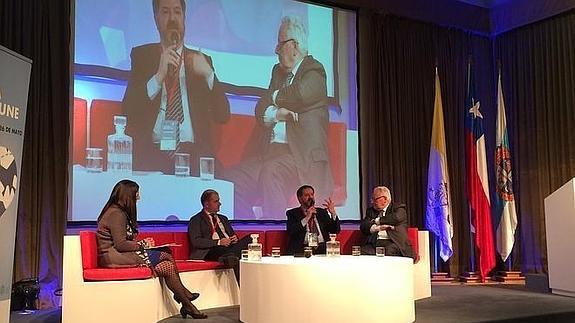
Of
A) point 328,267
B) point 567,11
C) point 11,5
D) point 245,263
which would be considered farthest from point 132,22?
point 567,11

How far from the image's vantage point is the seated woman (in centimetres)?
444

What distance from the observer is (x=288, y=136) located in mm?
6984

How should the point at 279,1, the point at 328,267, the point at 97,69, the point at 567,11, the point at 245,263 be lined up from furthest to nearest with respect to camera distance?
the point at 567,11
the point at 279,1
the point at 97,69
the point at 245,263
the point at 328,267

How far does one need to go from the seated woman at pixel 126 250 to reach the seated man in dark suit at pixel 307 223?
1.40 metres

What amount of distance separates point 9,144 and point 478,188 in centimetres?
551

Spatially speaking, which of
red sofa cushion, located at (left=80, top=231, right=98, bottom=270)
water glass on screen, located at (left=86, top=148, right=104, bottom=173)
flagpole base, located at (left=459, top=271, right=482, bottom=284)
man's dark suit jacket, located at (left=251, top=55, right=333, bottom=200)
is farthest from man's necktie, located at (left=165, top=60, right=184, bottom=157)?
flagpole base, located at (left=459, top=271, right=482, bottom=284)

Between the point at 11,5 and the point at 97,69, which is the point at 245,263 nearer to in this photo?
the point at 97,69

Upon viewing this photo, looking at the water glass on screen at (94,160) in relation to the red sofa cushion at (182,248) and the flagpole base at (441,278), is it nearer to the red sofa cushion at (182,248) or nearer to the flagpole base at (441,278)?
the red sofa cushion at (182,248)

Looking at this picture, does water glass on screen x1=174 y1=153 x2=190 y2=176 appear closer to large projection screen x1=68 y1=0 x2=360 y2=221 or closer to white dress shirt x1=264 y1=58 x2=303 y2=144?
large projection screen x1=68 y1=0 x2=360 y2=221

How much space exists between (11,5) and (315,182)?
3.56m

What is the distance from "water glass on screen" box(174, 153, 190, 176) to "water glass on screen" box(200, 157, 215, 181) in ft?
0.51

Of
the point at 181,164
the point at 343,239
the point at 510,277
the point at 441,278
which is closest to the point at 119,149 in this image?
the point at 181,164

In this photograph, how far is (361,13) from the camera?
771 cm

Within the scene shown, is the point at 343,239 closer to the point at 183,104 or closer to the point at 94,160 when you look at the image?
the point at 183,104
